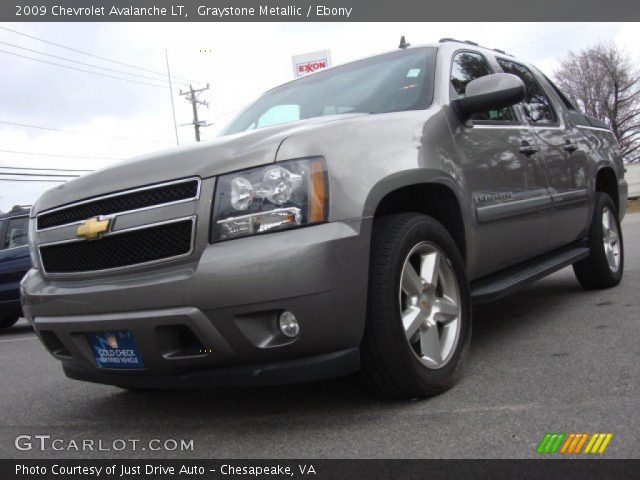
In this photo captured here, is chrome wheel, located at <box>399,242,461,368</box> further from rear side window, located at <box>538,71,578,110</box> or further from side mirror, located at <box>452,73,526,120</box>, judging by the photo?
rear side window, located at <box>538,71,578,110</box>

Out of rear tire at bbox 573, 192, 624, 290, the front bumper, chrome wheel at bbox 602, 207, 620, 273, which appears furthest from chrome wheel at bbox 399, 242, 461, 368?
chrome wheel at bbox 602, 207, 620, 273

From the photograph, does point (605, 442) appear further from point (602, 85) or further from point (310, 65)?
point (602, 85)

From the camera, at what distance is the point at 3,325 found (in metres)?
9.05

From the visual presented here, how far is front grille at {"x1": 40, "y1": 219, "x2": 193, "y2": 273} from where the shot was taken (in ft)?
8.45

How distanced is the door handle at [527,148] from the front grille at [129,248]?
2.35 meters

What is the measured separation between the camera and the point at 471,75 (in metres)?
4.10

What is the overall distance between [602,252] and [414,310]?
2.95m

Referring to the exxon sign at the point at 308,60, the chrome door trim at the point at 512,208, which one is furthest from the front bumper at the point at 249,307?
the exxon sign at the point at 308,60

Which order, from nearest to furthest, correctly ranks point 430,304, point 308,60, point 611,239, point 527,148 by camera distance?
point 430,304 < point 527,148 < point 611,239 < point 308,60

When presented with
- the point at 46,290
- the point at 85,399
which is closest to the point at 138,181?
the point at 46,290

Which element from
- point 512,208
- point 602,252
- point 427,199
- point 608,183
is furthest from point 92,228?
point 608,183
